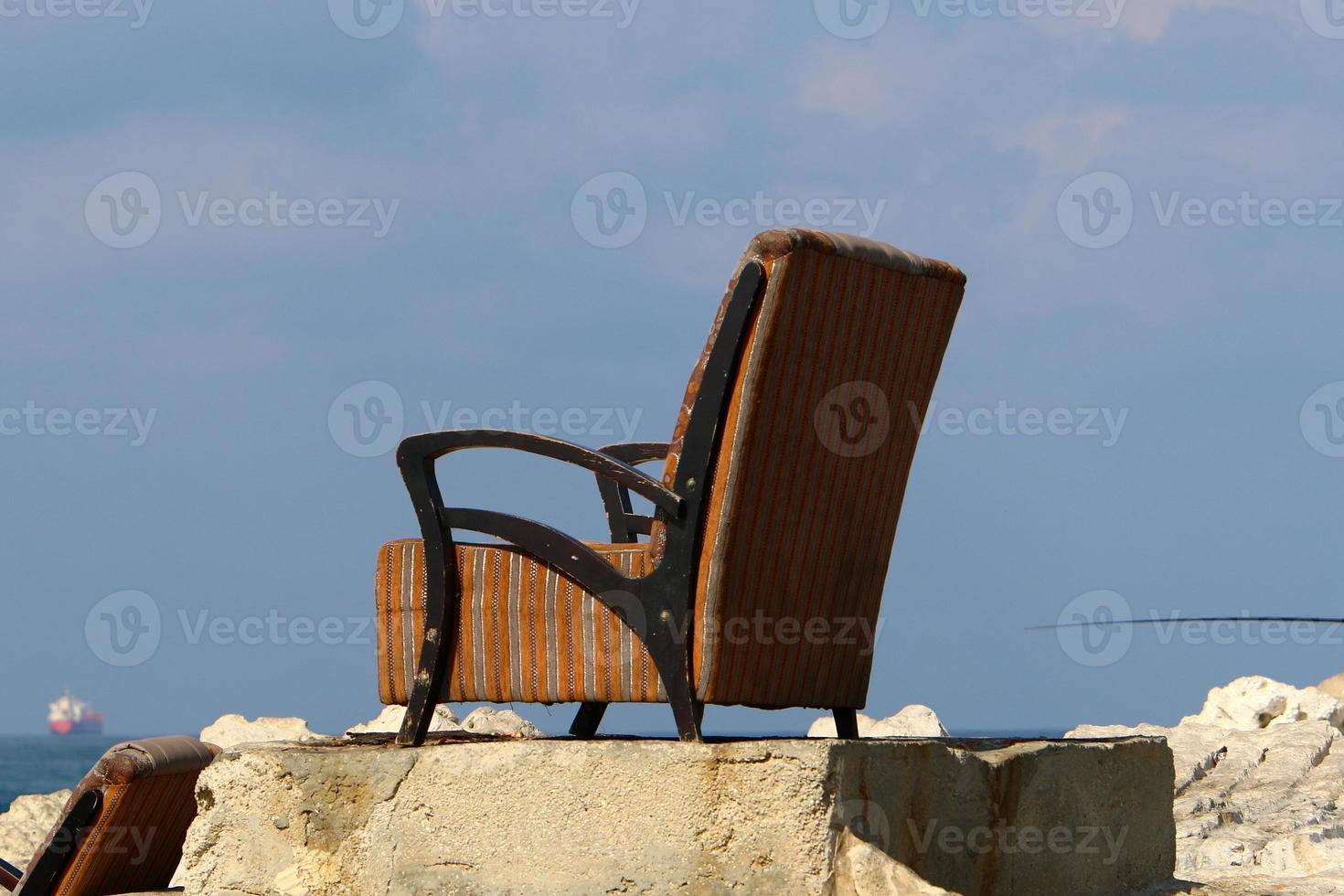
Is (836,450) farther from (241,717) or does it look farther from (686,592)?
(241,717)

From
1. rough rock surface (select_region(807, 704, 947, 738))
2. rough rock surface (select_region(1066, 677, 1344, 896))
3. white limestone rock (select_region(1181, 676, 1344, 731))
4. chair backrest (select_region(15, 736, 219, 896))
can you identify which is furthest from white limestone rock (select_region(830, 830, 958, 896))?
white limestone rock (select_region(1181, 676, 1344, 731))

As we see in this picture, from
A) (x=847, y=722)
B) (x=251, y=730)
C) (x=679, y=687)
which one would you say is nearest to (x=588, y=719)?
(x=847, y=722)

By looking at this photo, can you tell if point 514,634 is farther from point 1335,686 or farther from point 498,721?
point 1335,686

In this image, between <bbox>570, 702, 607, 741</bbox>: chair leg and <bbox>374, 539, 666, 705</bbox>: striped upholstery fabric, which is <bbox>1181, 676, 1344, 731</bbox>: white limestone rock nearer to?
<bbox>570, 702, 607, 741</bbox>: chair leg

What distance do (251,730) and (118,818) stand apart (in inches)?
190

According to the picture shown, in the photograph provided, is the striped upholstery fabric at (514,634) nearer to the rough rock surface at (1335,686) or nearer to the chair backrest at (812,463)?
the chair backrest at (812,463)

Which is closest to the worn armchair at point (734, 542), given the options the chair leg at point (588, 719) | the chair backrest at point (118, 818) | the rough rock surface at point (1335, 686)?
the chair backrest at point (118, 818)

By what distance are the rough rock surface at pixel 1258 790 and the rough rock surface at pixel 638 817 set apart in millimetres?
901

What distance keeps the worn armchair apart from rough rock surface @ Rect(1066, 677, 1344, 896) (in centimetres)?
154

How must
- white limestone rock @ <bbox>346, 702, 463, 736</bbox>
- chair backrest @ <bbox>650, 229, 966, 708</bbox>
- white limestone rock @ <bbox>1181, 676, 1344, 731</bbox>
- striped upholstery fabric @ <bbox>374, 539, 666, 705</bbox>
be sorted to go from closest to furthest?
chair backrest @ <bbox>650, 229, 966, 708</bbox> → striped upholstery fabric @ <bbox>374, 539, 666, 705</bbox> → white limestone rock @ <bbox>346, 702, 463, 736</bbox> → white limestone rock @ <bbox>1181, 676, 1344, 731</bbox>

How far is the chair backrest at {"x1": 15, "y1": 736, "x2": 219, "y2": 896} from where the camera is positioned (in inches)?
168

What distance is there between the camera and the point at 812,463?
384cm

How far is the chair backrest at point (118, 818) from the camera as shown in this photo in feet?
14.0

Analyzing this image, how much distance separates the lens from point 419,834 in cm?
376
